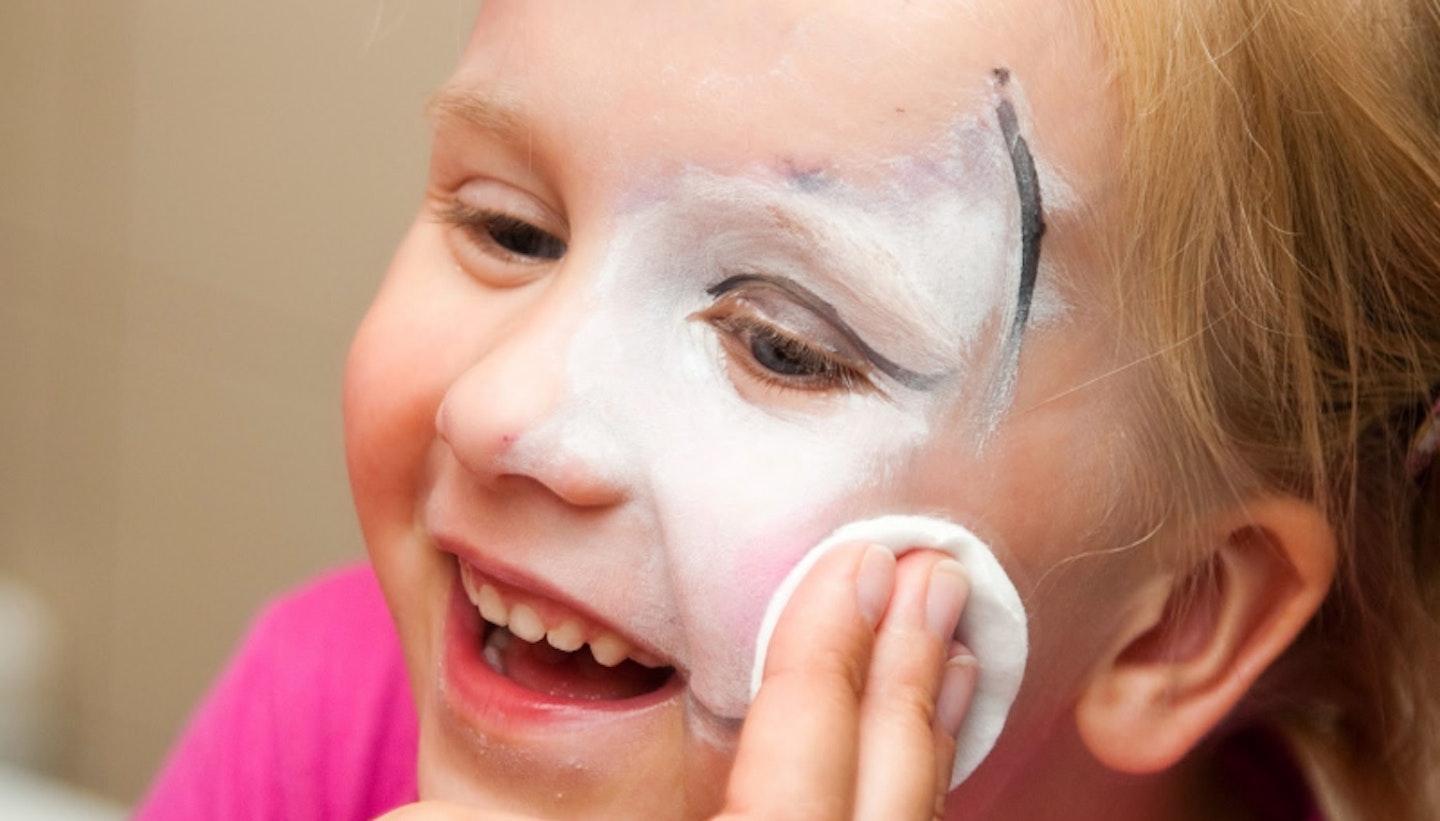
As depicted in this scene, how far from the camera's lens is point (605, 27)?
0.68 meters

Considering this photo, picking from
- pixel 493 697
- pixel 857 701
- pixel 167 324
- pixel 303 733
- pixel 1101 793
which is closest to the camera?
pixel 857 701

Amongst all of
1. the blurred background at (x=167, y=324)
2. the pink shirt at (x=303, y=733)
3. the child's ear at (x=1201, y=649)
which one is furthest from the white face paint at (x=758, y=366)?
the blurred background at (x=167, y=324)

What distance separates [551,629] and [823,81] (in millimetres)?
254

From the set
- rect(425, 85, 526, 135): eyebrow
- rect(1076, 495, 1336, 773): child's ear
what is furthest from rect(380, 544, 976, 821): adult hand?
rect(425, 85, 526, 135): eyebrow

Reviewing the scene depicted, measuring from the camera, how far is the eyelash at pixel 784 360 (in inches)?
26.9

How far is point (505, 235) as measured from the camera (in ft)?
2.48

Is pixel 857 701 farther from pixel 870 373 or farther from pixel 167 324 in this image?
pixel 167 324

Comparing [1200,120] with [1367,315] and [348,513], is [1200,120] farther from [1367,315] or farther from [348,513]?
[348,513]

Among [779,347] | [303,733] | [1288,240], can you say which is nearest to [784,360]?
[779,347]

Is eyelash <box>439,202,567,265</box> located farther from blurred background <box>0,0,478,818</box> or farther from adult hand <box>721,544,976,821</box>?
blurred background <box>0,0,478,818</box>

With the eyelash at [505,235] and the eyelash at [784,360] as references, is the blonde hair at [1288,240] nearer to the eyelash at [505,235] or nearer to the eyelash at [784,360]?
the eyelash at [784,360]

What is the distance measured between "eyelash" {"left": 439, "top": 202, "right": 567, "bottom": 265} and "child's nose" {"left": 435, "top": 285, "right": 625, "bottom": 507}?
0.06 meters

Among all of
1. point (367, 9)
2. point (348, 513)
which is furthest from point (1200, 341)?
point (348, 513)

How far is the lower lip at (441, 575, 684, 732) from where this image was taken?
72cm
